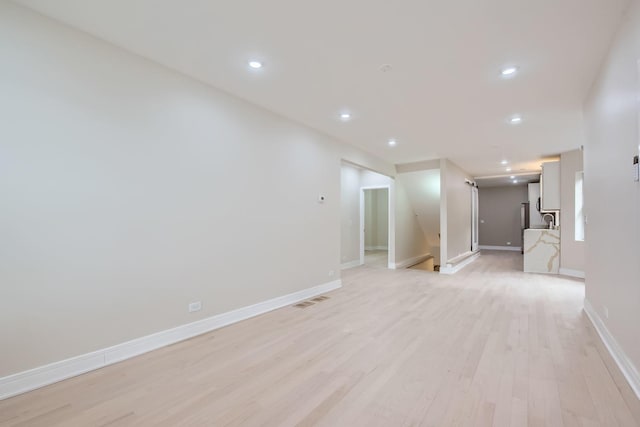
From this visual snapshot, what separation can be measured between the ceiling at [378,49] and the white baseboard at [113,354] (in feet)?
8.76

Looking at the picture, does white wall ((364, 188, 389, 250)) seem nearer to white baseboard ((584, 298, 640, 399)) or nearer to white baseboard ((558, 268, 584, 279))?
white baseboard ((558, 268, 584, 279))

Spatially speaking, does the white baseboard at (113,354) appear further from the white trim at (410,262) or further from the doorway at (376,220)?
the doorway at (376,220)

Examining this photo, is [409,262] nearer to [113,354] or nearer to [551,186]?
[551,186]

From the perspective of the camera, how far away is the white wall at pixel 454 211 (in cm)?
718

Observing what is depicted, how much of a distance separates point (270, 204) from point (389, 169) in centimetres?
430

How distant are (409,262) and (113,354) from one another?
24.0 feet

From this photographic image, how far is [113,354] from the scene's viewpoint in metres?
2.60

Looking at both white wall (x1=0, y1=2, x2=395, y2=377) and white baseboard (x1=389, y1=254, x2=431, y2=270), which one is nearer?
white wall (x1=0, y1=2, x2=395, y2=377)

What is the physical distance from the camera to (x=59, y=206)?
2.34 m

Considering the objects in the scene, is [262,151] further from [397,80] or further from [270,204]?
[397,80]

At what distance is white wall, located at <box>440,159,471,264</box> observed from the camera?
7.18m

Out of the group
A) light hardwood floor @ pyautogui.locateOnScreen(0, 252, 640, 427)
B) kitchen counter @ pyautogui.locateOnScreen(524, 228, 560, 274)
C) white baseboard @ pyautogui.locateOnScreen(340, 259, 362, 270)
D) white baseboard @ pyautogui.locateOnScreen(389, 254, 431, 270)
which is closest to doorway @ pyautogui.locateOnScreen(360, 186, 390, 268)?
white baseboard @ pyautogui.locateOnScreen(389, 254, 431, 270)

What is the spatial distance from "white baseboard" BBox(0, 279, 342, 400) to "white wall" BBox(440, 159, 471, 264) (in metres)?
4.95

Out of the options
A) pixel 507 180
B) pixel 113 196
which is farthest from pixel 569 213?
pixel 113 196
